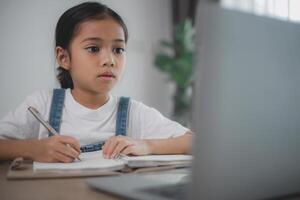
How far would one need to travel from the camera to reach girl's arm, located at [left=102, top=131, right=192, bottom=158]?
2.86 feet

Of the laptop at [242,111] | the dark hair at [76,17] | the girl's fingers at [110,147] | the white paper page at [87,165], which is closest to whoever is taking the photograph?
the laptop at [242,111]

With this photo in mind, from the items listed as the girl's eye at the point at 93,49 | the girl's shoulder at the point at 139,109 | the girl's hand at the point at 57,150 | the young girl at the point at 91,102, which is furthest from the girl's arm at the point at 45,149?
the girl's shoulder at the point at 139,109

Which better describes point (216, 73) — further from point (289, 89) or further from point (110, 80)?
point (110, 80)

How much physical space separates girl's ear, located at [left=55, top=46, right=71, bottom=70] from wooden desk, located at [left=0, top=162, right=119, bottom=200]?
668 millimetres

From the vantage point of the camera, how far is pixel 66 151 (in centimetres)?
79

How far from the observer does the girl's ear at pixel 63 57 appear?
126cm

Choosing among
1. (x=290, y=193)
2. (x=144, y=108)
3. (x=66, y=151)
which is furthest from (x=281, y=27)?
(x=144, y=108)

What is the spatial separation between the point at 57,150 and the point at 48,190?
0.82ft

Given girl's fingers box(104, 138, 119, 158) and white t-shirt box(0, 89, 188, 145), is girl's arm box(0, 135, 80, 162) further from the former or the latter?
white t-shirt box(0, 89, 188, 145)

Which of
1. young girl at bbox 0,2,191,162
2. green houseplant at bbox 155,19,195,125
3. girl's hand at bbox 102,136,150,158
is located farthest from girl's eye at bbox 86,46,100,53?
green houseplant at bbox 155,19,195,125

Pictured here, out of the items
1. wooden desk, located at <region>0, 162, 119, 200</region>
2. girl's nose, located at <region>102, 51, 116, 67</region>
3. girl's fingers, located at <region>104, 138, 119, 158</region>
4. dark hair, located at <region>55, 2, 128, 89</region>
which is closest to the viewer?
wooden desk, located at <region>0, 162, 119, 200</region>

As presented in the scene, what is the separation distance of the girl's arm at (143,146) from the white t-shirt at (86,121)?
0.15 metres

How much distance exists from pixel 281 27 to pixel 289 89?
7cm

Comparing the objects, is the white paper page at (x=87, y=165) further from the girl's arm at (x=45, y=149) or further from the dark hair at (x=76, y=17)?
the dark hair at (x=76, y=17)
